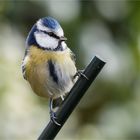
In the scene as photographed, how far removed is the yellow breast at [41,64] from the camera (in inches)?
55.1

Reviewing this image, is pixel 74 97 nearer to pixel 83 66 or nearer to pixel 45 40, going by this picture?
pixel 45 40

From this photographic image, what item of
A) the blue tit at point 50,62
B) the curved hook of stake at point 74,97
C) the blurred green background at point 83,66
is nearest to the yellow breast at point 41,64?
the blue tit at point 50,62

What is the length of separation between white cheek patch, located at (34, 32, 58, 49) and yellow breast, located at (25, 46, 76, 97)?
0.08 ft

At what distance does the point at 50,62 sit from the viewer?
4.62ft

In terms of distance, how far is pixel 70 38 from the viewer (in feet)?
7.04

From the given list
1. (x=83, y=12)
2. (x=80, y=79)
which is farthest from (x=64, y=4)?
(x=80, y=79)

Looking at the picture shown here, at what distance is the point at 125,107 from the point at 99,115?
0.32ft

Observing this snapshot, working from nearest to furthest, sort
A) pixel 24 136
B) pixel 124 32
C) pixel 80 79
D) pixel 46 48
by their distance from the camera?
pixel 80 79 < pixel 46 48 < pixel 24 136 < pixel 124 32

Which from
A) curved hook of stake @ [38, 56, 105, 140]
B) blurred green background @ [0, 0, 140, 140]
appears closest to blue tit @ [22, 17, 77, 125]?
curved hook of stake @ [38, 56, 105, 140]

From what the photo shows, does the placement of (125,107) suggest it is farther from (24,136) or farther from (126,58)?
(24,136)

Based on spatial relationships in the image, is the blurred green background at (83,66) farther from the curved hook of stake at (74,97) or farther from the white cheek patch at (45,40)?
the curved hook of stake at (74,97)

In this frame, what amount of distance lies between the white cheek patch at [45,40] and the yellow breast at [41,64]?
25 millimetres

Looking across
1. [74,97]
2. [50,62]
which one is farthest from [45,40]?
[74,97]

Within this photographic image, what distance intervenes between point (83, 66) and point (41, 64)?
26.7 inches
